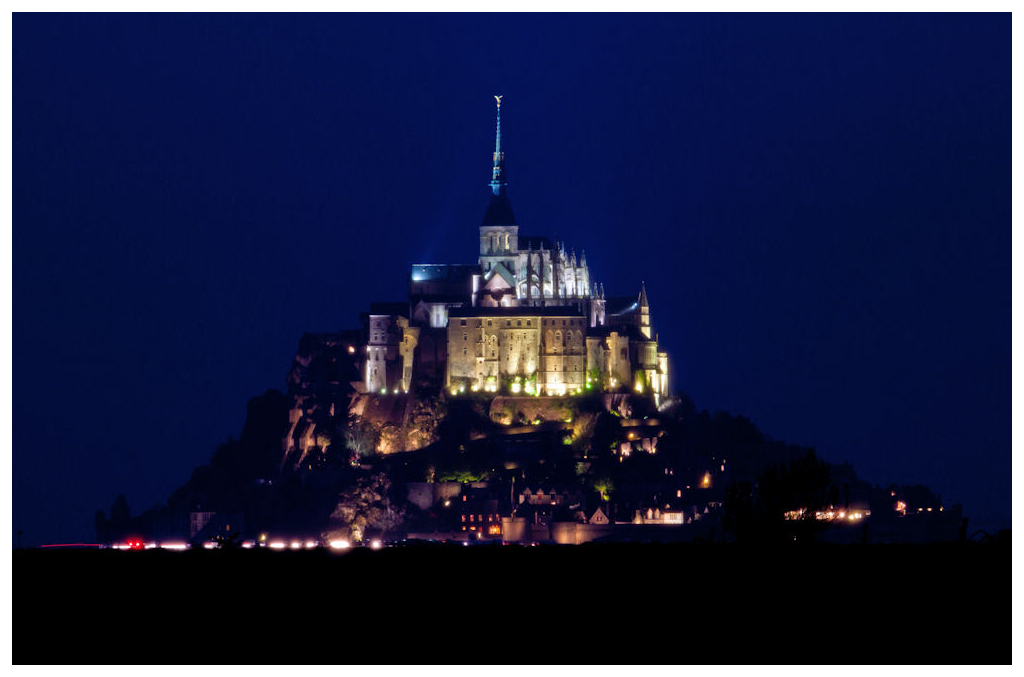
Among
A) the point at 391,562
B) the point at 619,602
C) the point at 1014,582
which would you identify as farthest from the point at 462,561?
the point at 1014,582

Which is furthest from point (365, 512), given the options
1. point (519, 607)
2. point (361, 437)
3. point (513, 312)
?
point (519, 607)

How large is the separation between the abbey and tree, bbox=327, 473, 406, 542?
13.3m

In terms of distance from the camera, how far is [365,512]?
414ft

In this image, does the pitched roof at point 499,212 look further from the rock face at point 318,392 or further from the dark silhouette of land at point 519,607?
the dark silhouette of land at point 519,607

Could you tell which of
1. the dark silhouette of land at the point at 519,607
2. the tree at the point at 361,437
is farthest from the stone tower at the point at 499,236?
the dark silhouette of land at the point at 519,607

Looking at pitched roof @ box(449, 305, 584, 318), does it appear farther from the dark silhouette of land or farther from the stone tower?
the dark silhouette of land

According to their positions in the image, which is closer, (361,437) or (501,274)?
(361,437)

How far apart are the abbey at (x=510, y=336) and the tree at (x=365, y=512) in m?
13.3

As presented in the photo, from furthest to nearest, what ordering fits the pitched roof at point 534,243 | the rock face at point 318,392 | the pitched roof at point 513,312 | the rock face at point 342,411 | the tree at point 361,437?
1. the pitched roof at point 534,243
2. the pitched roof at point 513,312
3. the rock face at point 318,392
4. the tree at point 361,437
5. the rock face at point 342,411

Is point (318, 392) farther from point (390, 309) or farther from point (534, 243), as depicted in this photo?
point (534, 243)

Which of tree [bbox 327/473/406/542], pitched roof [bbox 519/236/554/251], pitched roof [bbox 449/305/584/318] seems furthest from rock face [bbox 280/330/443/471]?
pitched roof [bbox 519/236/554/251]

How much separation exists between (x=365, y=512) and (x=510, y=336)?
2229cm

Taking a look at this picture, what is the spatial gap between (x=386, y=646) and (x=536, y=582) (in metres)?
4.42

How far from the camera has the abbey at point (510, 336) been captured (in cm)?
13875
